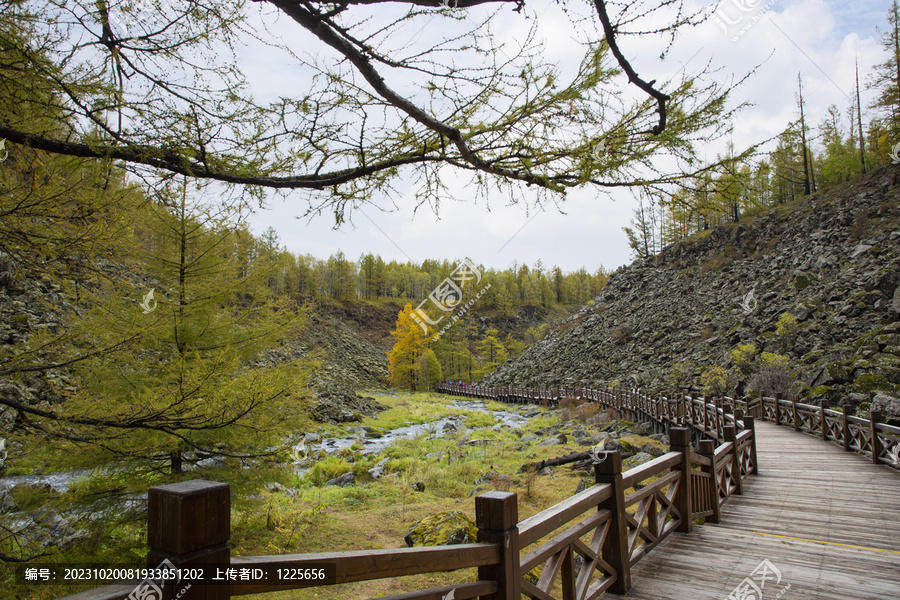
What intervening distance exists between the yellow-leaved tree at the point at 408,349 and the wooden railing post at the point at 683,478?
1609 inches

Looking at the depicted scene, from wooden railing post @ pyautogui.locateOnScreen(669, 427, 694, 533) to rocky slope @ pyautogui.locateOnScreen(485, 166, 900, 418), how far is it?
31.9 ft

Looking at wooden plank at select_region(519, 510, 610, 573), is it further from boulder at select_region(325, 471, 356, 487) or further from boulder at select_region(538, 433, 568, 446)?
boulder at select_region(538, 433, 568, 446)

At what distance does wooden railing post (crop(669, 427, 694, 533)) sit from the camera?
18.0 feet

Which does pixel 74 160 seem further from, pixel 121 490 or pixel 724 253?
pixel 724 253

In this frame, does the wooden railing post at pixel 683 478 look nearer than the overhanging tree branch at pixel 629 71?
No

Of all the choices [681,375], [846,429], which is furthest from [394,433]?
[681,375]

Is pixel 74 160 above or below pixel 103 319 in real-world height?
above

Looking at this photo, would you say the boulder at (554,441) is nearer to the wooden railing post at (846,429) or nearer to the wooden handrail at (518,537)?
the wooden railing post at (846,429)

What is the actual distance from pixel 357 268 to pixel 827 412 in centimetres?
10346

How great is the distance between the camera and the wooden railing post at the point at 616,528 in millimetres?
3910

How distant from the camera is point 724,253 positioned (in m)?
42.2

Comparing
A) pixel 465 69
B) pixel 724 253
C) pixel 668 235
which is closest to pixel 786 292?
pixel 724 253

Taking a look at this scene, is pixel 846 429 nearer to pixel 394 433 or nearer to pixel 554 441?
pixel 554 441

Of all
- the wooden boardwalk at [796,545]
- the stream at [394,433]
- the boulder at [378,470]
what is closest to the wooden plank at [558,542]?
the wooden boardwalk at [796,545]
